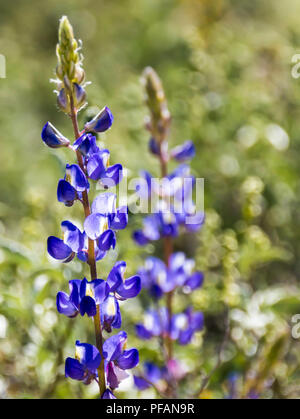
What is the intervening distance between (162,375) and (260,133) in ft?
3.72

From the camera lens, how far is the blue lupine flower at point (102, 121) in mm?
1072

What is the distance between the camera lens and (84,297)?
101cm

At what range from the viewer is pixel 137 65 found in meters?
3.45

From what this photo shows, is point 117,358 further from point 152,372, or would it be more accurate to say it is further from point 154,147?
point 154,147

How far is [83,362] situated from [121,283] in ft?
0.52

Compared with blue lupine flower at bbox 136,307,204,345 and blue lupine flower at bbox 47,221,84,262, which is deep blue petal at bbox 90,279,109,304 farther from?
blue lupine flower at bbox 136,307,204,345

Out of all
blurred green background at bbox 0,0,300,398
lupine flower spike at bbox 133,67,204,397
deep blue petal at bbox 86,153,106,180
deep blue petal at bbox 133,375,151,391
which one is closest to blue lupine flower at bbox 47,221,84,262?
deep blue petal at bbox 86,153,106,180

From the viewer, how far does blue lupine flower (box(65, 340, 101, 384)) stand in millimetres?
1054

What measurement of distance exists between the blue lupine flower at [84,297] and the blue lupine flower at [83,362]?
64 mm

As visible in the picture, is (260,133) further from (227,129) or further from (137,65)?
(137,65)

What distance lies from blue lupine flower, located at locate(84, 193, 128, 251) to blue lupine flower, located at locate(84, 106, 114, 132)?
4.9 inches

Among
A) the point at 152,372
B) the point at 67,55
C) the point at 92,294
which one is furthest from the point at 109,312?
the point at 152,372

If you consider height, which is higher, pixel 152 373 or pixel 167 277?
pixel 167 277
